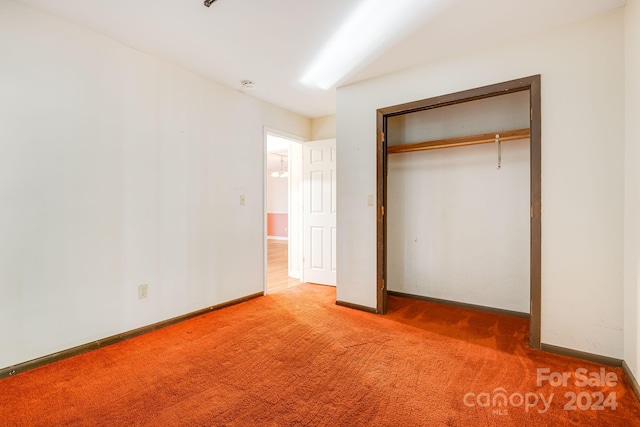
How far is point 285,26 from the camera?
2.34 m

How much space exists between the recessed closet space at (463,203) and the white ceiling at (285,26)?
806mm

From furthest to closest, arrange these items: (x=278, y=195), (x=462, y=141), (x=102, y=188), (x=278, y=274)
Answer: (x=278, y=195) → (x=278, y=274) → (x=462, y=141) → (x=102, y=188)

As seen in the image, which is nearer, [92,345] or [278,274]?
[92,345]

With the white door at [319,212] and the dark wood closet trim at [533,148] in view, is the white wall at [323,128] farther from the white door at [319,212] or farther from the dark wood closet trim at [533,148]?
the dark wood closet trim at [533,148]

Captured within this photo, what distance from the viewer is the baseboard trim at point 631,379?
1808 millimetres

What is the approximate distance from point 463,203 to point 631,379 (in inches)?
78.2

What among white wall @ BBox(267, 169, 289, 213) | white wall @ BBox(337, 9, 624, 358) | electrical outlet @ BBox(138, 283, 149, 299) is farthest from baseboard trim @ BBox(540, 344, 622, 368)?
white wall @ BBox(267, 169, 289, 213)

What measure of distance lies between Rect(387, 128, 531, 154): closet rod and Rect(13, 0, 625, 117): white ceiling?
87 cm

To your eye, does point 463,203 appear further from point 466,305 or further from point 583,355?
point 583,355

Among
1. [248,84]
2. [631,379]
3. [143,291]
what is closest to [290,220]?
[248,84]

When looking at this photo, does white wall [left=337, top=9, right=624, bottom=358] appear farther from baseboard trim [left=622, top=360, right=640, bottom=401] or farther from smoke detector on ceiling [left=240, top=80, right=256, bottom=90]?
smoke detector on ceiling [left=240, top=80, right=256, bottom=90]

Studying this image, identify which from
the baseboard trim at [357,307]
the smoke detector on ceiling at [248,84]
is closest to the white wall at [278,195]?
the smoke detector on ceiling at [248,84]

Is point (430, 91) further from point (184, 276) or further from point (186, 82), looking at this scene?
point (184, 276)

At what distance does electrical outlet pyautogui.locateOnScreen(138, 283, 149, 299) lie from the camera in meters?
2.75
